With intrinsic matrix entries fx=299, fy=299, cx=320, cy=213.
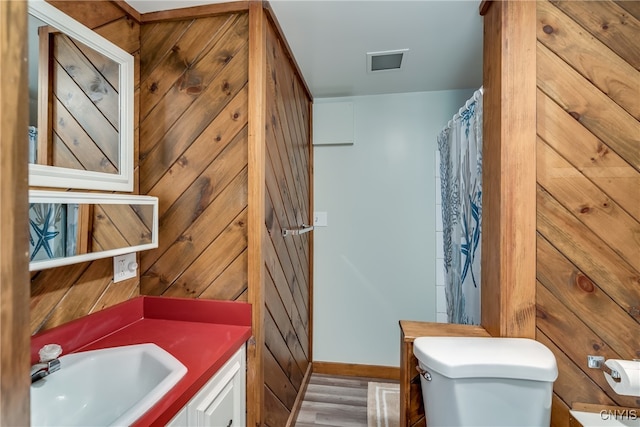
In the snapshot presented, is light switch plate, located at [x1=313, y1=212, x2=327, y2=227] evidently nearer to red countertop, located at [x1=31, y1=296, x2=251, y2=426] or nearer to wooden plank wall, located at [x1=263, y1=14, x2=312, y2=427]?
wooden plank wall, located at [x1=263, y1=14, x2=312, y2=427]

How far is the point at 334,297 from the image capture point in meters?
2.53

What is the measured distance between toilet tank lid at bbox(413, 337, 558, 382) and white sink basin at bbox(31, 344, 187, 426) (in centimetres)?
85

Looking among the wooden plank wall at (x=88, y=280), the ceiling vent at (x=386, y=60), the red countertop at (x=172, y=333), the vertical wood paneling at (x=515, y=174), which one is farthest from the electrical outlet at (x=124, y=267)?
the ceiling vent at (x=386, y=60)

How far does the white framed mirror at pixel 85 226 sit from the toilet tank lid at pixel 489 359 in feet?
4.02

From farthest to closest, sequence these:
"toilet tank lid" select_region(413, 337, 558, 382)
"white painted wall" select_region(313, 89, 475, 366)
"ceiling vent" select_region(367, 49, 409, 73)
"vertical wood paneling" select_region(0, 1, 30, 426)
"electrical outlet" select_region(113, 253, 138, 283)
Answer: "white painted wall" select_region(313, 89, 475, 366) < "ceiling vent" select_region(367, 49, 409, 73) < "electrical outlet" select_region(113, 253, 138, 283) < "toilet tank lid" select_region(413, 337, 558, 382) < "vertical wood paneling" select_region(0, 1, 30, 426)

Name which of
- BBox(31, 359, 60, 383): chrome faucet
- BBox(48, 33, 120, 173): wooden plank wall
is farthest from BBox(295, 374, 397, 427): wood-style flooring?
BBox(48, 33, 120, 173): wooden plank wall

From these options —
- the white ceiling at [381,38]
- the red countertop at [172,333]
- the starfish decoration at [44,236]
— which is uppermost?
the white ceiling at [381,38]

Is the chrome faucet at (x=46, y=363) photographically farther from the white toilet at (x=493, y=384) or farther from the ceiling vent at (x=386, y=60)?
the ceiling vent at (x=386, y=60)

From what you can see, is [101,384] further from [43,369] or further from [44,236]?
[44,236]

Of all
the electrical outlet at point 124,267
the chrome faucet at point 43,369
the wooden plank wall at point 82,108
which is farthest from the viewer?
the electrical outlet at point 124,267

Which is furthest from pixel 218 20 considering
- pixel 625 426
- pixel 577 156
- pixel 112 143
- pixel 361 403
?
pixel 361 403

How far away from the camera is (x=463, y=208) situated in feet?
5.62

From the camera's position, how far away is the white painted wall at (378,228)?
240cm

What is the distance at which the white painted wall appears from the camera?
240 cm
